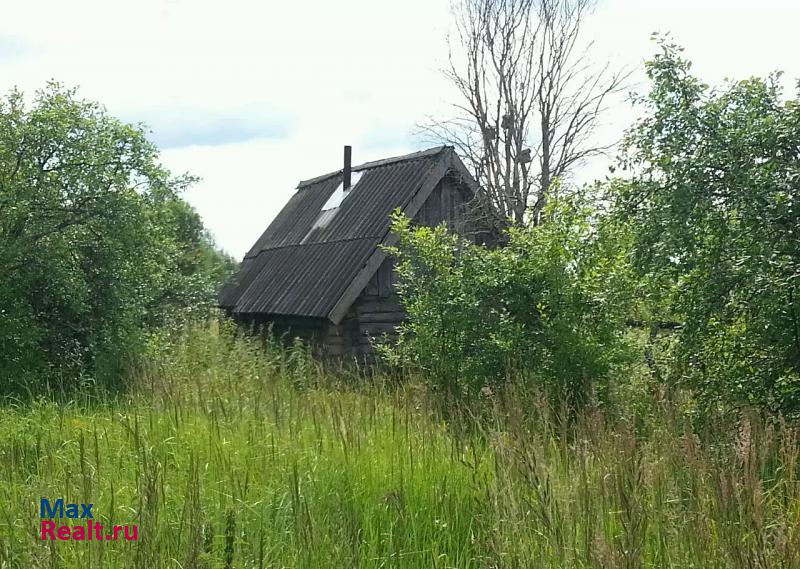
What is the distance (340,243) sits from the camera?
14445mm

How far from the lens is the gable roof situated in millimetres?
13008

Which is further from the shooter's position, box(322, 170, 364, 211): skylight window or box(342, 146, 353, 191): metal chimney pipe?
box(342, 146, 353, 191): metal chimney pipe

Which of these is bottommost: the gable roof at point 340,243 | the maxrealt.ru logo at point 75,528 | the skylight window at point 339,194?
the maxrealt.ru logo at point 75,528

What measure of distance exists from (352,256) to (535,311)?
20.1 feet

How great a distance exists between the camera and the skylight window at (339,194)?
1678cm

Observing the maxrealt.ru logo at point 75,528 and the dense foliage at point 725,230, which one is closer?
the maxrealt.ru logo at point 75,528

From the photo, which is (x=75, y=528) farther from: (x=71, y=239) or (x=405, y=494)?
(x=71, y=239)

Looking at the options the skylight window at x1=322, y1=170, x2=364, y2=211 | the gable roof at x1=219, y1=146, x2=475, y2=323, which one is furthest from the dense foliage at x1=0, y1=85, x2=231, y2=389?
the skylight window at x1=322, y1=170, x2=364, y2=211

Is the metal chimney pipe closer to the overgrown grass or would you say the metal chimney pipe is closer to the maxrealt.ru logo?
the overgrown grass

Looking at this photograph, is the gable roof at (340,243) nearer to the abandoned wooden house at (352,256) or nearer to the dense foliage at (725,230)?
the abandoned wooden house at (352,256)

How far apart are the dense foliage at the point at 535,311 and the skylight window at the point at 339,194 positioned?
864 centimetres

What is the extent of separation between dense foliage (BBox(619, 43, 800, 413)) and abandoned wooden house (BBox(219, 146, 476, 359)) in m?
6.30

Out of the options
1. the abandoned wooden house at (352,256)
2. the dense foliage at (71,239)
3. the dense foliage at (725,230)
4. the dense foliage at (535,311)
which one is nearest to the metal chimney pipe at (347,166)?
the abandoned wooden house at (352,256)

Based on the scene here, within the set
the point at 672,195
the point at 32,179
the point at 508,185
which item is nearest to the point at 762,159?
the point at 672,195
